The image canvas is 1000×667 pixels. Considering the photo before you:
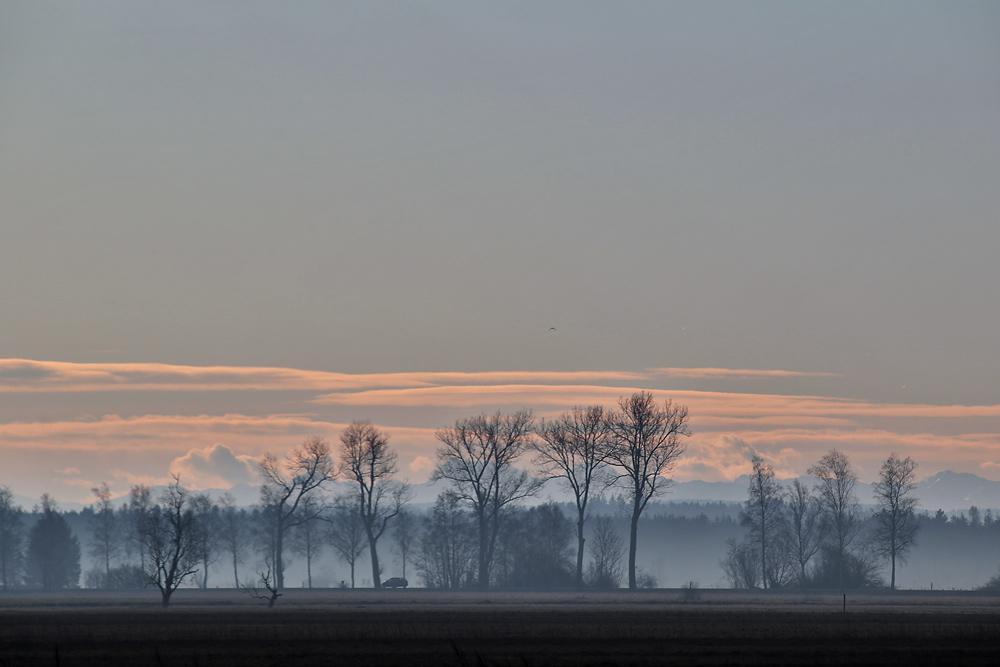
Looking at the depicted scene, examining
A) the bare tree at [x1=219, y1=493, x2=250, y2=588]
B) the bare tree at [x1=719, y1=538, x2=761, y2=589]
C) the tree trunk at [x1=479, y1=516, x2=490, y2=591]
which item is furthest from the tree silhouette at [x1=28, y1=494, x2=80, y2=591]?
the bare tree at [x1=719, y1=538, x2=761, y2=589]

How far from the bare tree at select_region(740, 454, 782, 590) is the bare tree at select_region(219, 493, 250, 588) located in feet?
192

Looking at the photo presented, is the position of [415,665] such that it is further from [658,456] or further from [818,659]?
[658,456]

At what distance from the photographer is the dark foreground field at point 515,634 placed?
3334 cm

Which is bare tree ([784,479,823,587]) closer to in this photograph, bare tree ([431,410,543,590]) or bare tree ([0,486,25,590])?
bare tree ([431,410,543,590])

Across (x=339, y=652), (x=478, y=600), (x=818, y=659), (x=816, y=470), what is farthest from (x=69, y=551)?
(x=818, y=659)

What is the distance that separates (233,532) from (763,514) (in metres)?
69.7

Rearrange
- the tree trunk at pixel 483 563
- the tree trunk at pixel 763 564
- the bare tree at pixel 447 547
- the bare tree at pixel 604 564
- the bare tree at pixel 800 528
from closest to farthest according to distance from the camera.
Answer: the tree trunk at pixel 483 563 → the bare tree at pixel 604 564 → the tree trunk at pixel 763 564 → the bare tree at pixel 800 528 → the bare tree at pixel 447 547

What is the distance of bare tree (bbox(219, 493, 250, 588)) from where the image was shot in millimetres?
137750

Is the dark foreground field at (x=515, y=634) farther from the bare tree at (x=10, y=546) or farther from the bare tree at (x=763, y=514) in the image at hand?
the bare tree at (x=10, y=546)

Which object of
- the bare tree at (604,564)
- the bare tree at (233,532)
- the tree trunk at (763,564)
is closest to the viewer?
the bare tree at (604,564)

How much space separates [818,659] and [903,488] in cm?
7985

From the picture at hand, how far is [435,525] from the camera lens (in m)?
119

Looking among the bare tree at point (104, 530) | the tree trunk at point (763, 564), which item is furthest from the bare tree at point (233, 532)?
the tree trunk at point (763, 564)

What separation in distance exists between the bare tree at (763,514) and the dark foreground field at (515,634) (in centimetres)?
4005
